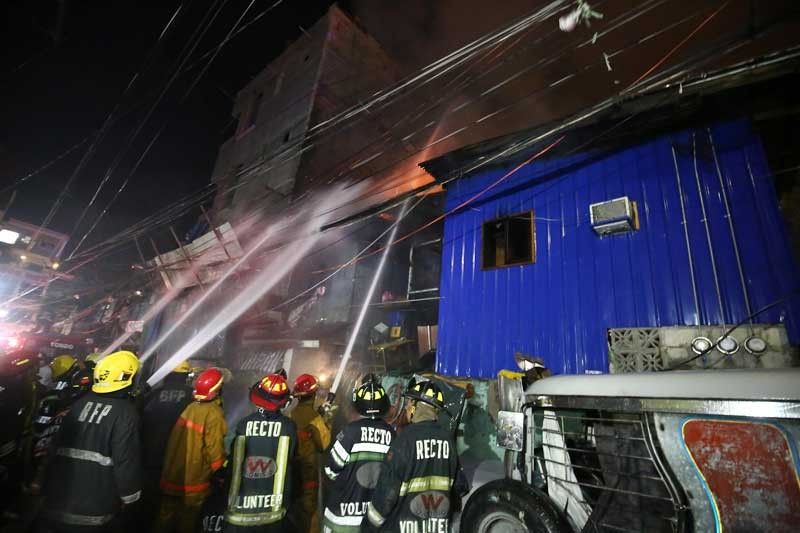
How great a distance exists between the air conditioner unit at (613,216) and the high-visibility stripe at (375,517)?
7.30 metres

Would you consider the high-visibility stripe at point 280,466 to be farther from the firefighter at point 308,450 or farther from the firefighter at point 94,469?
the firefighter at point 94,469

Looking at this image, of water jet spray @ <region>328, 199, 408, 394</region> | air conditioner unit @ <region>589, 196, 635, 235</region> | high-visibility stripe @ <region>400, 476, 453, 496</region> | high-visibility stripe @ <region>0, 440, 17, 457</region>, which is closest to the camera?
high-visibility stripe @ <region>400, 476, 453, 496</region>

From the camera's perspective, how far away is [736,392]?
257 cm

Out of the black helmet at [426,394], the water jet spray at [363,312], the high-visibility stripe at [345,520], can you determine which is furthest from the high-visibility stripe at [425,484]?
the water jet spray at [363,312]

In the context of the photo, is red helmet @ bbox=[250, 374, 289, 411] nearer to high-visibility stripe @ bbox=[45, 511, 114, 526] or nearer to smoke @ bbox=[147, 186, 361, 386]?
high-visibility stripe @ bbox=[45, 511, 114, 526]

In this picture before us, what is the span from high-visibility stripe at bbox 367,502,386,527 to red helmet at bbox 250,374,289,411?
1604mm

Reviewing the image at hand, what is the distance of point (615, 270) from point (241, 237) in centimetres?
1461

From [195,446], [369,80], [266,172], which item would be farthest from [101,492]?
[369,80]

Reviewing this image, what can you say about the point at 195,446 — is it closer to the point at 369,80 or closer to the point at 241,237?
the point at 241,237

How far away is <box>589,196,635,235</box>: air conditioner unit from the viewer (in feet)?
24.2

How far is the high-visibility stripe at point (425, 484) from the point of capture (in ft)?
11.1

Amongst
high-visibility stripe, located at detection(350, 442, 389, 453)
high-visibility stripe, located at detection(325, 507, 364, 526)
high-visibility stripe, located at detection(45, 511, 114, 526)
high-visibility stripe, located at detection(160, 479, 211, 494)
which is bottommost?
high-visibility stripe, located at detection(45, 511, 114, 526)

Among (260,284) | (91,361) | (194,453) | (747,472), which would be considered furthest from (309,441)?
(260,284)

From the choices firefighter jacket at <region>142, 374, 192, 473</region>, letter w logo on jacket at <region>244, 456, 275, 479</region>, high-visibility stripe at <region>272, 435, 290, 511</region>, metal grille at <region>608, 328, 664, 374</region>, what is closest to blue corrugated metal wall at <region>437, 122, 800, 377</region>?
metal grille at <region>608, 328, 664, 374</region>
